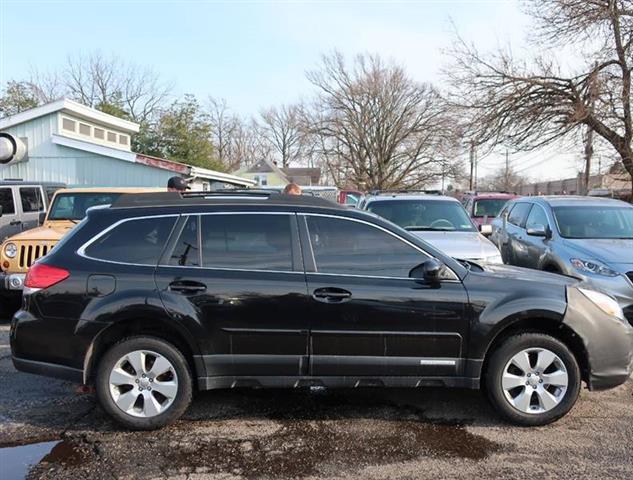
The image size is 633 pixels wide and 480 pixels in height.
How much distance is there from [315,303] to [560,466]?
1.98 metres

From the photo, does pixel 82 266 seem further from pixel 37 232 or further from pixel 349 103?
pixel 349 103

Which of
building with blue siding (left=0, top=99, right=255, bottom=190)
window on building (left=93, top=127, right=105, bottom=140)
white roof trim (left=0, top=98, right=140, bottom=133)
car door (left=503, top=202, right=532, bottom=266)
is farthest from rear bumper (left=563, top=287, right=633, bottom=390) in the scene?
window on building (left=93, top=127, right=105, bottom=140)

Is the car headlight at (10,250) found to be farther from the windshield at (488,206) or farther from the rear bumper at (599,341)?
the windshield at (488,206)

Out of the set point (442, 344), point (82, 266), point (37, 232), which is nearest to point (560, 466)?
point (442, 344)

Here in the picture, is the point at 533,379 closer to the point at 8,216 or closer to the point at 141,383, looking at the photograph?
the point at 141,383

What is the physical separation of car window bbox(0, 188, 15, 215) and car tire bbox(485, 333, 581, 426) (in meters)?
9.59

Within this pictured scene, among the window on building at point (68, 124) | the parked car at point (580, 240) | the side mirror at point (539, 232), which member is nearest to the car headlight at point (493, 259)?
the parked car at point (580, 240)

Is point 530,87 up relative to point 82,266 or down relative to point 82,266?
up

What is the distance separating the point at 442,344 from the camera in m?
4.12

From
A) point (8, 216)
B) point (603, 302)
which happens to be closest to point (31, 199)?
point (8, 216)

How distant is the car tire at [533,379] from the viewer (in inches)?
164

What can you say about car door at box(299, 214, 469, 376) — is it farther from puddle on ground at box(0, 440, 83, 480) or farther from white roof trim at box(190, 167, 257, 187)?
white roof trim at box(190, 167, 257, 187)

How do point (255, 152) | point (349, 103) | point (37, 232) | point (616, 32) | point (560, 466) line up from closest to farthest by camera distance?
point (560, 466) → point (37, 232) → point (616, 32) → point (349, 103) → point (255, 152)

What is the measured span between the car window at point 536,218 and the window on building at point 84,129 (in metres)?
17.2
